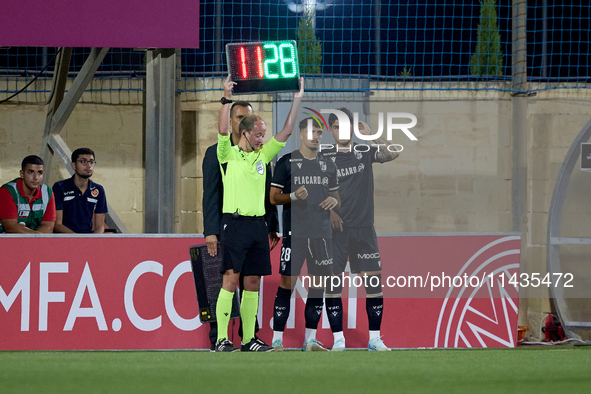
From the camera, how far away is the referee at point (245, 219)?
182 inches

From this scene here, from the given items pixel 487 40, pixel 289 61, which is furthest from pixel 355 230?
pixel 487 40

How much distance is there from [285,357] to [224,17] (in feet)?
15.9

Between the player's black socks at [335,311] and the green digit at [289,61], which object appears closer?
the green digit at [289,61]

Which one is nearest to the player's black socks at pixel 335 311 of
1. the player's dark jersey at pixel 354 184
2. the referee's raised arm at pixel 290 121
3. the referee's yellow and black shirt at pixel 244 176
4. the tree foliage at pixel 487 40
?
the player's dark jersey at pixel 354 184

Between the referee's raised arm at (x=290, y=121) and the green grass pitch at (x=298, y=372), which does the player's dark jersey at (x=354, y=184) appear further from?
the green grass pitch at (x=298, y=372)

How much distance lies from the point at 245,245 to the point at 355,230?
93 cm

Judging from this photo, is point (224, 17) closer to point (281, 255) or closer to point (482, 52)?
point (482, 52)

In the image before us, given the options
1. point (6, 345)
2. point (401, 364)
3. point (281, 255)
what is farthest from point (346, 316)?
point (6, 345)

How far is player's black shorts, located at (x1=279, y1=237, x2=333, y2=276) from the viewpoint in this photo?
4.92 meters

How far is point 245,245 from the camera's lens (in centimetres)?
460

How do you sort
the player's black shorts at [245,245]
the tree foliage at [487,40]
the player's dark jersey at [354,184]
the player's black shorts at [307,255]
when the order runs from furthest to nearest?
the tree foliage at [487,40] < the player's dark jersey at [354,184] < the player's black shorts at [307,255] < the player's black shorts at [245,245]

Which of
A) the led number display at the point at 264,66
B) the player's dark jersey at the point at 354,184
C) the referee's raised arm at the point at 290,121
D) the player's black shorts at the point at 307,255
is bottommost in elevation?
the player's black shorts at the point at 307,255

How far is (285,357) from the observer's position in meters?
4.41

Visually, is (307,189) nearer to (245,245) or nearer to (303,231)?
(303,231)
